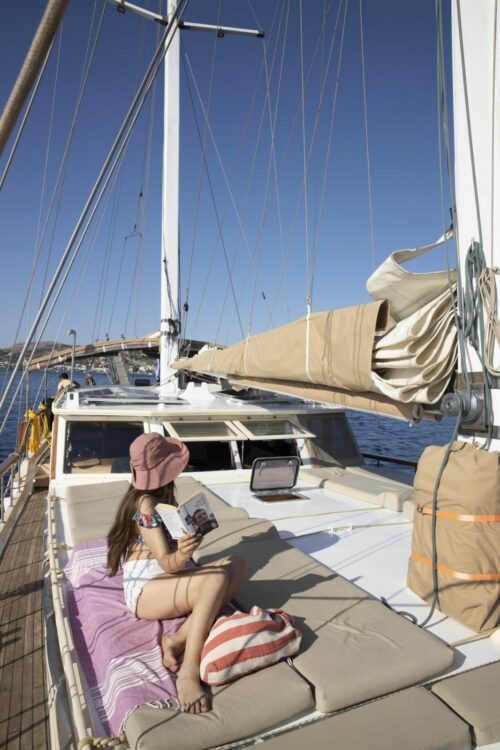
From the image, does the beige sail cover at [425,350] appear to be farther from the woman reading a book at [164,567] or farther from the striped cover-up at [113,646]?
the striped cover-up at [113,646]

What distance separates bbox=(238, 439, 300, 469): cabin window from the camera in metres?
6.84

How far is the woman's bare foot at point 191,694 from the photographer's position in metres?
1.98

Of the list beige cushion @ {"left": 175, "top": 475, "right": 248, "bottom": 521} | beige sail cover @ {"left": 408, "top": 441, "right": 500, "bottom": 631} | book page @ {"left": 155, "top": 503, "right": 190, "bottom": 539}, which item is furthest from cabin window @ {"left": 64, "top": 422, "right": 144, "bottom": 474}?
beige sail cover @ {"left": 408, "top": 441, "right": 500, "bottom": 631}

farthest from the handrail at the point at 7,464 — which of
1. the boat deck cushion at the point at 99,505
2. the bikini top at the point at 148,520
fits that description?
the bikini top at the point at 148,520

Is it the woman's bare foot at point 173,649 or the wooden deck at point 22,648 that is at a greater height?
the woman's bare foot at point 173,649

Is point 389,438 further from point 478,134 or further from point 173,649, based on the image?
point 173,649

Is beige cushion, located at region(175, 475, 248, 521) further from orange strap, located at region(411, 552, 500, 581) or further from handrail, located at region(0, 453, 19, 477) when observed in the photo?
orange strap, located at region(411, 552, 500, 581)

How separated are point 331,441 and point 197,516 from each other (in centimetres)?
491

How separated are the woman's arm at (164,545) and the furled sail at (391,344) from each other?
57.4 inches

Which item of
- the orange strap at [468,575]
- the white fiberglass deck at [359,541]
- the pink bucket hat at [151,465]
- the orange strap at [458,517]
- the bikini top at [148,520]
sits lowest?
the white fiberglass deck at [359,541]

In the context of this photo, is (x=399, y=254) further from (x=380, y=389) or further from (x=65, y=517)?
(x=65, y=517)

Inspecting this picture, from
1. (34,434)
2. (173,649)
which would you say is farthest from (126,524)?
(34,434)

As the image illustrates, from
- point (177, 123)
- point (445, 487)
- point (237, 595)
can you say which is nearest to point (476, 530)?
point (445, 487)

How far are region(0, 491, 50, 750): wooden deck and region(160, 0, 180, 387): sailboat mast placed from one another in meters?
5.73
